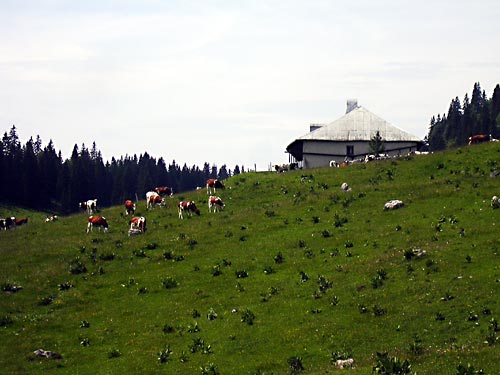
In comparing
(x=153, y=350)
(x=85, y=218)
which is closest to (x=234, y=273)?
(x=153, y=350)

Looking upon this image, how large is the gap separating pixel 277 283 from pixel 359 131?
47951 millimetres

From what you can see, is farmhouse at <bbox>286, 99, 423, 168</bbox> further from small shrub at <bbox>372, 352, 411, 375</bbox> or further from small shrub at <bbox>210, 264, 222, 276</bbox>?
small shrub at <bbox>372, 352, 411, 375</bbox>

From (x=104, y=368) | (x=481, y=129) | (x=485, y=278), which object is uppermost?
(x=481, y=129)

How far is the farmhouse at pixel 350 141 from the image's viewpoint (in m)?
82.1

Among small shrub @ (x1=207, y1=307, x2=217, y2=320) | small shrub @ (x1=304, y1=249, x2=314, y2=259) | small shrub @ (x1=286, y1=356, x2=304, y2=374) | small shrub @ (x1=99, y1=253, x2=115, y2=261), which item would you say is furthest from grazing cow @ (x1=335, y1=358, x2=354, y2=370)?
small shrub @ (x1=99, y1=253, x2=115, y2=261)

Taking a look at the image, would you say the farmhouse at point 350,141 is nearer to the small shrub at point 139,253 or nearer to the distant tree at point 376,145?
the distant tree at point 376,145

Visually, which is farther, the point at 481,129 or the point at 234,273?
the point at 481,129

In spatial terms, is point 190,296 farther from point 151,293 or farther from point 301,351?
point 301,351

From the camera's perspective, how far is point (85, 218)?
6119cm

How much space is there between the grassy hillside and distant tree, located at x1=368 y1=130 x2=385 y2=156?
16.9 metres

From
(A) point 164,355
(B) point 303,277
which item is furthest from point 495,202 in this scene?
(A) point 164,355

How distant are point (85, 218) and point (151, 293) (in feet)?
76.2

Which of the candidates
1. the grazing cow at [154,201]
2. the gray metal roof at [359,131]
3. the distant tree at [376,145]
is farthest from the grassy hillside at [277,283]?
the gray metal roof at [359,131]

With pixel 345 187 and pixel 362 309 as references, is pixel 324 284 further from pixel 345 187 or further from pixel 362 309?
pixel 345 187
